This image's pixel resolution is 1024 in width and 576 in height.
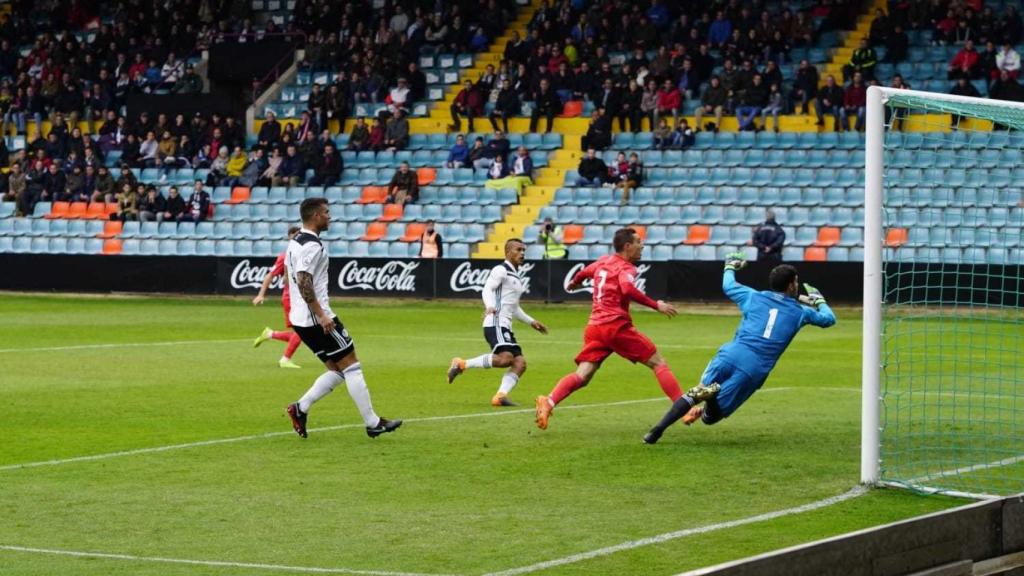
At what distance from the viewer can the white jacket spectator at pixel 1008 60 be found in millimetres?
33969

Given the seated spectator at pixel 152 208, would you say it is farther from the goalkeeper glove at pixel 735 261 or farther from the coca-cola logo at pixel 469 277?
the goalkeeper glove at pixel 735 261

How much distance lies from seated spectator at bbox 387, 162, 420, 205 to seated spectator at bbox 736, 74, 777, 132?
7.69m

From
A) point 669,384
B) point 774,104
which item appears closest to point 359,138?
point 774,104

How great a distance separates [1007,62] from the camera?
34.1 metres

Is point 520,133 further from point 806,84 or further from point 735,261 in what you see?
point 735,261

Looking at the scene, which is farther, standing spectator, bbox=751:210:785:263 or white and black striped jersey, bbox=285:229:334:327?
standing spectator, bbox=751:210:785:263

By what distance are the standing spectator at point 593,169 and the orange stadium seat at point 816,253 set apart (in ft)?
19.3

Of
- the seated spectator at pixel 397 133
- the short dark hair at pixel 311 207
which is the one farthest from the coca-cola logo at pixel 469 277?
the short dark hair at pixel 311 207

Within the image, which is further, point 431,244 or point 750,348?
point 431,244

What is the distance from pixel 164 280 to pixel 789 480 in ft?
88.9

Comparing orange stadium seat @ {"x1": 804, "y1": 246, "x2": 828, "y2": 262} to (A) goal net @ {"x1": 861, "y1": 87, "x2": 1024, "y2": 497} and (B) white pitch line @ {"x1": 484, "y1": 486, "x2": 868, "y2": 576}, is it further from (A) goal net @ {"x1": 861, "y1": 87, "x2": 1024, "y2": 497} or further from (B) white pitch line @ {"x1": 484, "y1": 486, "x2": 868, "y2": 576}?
(B) white pitch line @ {"x1": 484, "y1": 486, "x2": 868, "y2": 576}

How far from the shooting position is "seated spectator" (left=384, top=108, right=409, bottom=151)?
133 ft

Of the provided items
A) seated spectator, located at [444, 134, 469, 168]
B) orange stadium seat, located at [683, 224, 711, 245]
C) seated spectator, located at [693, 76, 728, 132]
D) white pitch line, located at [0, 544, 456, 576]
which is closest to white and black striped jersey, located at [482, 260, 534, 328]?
white pitch line, located at [0, 544, 456, 576]

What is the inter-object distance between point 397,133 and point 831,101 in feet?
35.8
